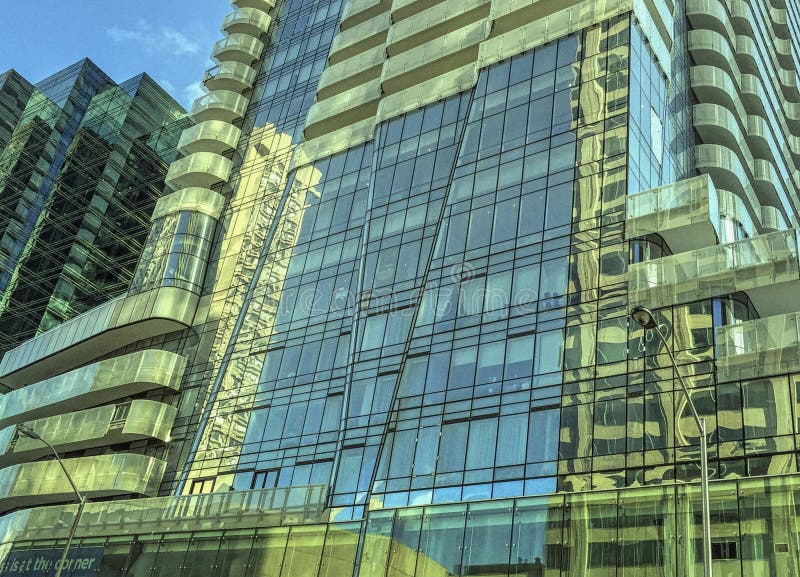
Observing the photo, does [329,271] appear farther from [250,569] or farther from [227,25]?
[227,25]

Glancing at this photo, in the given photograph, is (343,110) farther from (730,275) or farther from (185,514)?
(730,275)

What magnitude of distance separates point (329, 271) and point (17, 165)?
169ft

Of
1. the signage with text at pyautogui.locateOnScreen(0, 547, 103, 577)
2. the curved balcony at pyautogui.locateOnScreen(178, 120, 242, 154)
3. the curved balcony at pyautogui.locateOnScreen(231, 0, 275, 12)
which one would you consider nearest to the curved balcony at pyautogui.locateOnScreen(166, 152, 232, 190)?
the curved balcony at pyautogui.locateOnScreen(178, 120, 242, 154)

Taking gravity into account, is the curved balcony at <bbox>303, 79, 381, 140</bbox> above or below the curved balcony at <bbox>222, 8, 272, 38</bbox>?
below

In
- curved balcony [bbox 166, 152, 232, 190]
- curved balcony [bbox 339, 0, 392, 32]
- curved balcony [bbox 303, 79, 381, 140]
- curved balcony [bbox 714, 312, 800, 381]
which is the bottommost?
curved balcony [bbox 714, 312, 800, 381]

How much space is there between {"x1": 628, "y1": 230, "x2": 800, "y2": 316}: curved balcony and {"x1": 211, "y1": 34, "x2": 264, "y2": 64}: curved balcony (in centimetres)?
4521

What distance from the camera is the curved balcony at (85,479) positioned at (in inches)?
1921

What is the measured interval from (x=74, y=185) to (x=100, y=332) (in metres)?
30.4

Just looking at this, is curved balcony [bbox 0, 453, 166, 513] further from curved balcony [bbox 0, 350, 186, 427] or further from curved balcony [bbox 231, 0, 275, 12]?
curved balcony [bbox 231, 0, 275, 12]

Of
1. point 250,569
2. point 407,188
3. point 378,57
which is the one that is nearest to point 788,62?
point 378,57

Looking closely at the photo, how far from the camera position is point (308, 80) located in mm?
64062

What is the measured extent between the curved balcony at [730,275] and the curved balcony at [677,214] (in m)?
1.91

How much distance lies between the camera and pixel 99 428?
52.7 m

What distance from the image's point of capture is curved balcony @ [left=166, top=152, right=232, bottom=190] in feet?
206
